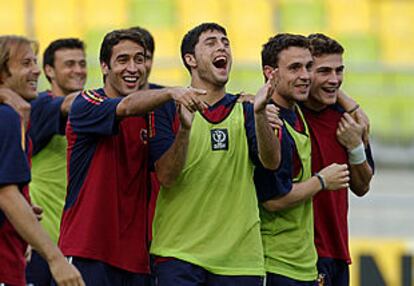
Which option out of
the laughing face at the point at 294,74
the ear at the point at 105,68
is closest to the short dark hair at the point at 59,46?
the ear at the point at 105,68

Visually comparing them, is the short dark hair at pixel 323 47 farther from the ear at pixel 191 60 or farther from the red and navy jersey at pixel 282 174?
the ear at pixel 191 60

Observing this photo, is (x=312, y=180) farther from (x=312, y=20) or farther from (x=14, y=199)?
(x=312, y=20)

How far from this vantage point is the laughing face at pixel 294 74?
24.2 ft

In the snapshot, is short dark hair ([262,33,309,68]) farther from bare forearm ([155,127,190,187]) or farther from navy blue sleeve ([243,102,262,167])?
bare forearm ([155,127,190,187])

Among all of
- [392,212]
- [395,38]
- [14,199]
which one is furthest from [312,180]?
[395,38]

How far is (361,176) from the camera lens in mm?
7836

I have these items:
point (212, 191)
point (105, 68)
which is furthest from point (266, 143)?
point (105, 68)

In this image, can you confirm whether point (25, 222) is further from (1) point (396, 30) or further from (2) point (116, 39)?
(1) point (396, 30)

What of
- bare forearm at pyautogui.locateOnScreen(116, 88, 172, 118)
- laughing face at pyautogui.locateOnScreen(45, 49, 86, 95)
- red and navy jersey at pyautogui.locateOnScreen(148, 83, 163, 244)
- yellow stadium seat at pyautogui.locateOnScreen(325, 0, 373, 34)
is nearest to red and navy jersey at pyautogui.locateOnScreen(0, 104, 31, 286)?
bare forearm at pyautogui.locateOnScreen(116, 88, 172, 118)

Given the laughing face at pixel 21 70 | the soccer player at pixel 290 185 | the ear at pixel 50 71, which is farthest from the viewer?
the ear at pixel 50 71

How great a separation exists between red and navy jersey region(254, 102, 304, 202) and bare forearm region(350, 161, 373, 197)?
53 centimetres

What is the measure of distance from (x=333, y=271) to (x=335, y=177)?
2.53ft

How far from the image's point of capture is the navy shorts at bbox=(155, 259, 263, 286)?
6961mm

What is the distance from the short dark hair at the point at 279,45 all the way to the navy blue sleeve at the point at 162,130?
70 cm
